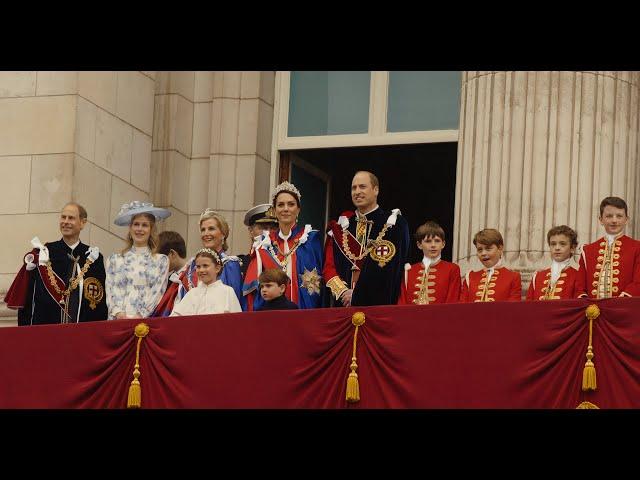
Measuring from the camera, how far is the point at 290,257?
1955cm

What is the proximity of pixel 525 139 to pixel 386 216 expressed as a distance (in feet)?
8.73

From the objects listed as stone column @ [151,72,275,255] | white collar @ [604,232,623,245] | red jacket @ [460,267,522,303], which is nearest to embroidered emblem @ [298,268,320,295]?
red jacket @ [460,267,522,303]

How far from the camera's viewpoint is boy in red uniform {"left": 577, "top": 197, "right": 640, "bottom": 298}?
18188 millimetres

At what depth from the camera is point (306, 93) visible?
80.4ft

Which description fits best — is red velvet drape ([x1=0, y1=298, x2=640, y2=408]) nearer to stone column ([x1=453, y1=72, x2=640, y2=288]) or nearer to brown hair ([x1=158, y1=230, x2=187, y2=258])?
brown hair ([x1=158, y1=230, x2=187, y2=258])

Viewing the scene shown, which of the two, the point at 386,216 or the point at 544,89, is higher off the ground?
the point at 544,89

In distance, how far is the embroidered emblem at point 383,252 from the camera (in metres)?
19.0

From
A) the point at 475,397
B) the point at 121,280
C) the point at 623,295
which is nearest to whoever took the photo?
the point at 475,397

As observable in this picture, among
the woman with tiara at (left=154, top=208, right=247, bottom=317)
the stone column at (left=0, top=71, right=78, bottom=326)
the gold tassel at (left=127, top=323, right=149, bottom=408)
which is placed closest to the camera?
the gold tassel at (left=127, top=323, right=149, bottom=408)

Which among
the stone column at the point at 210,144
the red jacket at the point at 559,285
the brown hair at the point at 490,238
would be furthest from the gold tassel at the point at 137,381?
the stone column at the point at 210,144

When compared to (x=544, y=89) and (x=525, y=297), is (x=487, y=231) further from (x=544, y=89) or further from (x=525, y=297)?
(x=544, y=89)

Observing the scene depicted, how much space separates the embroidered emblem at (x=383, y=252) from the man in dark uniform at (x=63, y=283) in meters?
3.00

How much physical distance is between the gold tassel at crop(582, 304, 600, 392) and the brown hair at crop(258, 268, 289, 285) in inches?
114

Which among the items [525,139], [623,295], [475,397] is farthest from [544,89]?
[475,397]
